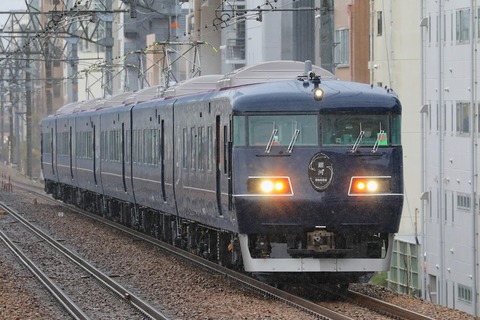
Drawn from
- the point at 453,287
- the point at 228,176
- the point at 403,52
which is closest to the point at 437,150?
the point at 453,287

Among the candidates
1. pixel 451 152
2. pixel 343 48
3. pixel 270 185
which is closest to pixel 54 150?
pixel 343 48

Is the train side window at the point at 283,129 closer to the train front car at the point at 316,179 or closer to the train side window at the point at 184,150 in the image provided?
the train front car at the point at 316,179

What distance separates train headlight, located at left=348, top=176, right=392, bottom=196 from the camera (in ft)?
58.5

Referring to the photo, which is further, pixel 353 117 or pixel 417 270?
pixel 417 270

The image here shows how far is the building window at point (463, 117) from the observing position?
3616 centimetres

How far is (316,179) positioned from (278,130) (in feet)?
2.61

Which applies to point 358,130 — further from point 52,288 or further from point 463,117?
point 463,117

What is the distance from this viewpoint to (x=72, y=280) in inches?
857

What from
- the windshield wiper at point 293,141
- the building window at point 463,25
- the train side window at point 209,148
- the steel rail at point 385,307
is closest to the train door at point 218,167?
the train side window at point 209,148

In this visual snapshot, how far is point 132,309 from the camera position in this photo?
58.2 feet

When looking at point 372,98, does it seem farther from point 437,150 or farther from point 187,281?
point 437,150

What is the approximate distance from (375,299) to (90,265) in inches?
297

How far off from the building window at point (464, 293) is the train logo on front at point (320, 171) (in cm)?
1750

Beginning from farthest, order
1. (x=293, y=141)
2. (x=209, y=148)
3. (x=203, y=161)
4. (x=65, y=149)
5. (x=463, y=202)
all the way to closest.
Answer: (x=65, y=149), (x=463, y=202), (x=203, y=161), (x=209, y=148), (x=293, y=141)
